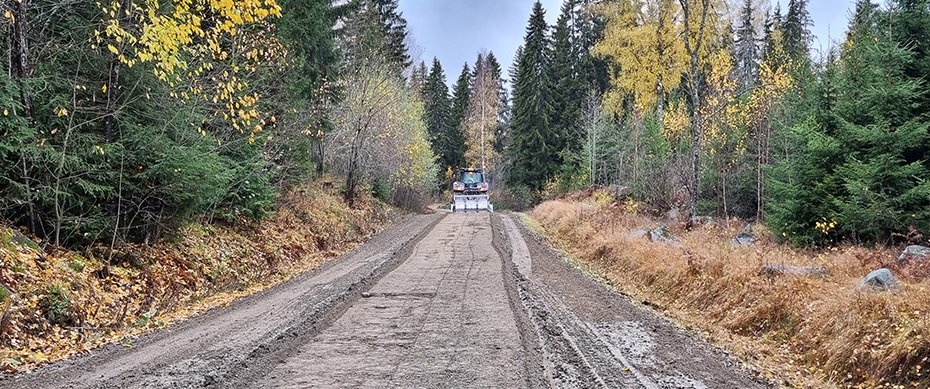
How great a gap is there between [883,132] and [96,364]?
1255 cm

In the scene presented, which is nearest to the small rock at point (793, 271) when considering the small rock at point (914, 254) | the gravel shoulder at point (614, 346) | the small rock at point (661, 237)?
the small rock at point (914, 254)

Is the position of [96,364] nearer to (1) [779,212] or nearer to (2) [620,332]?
(2) [620,332]

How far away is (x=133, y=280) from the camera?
7730mm

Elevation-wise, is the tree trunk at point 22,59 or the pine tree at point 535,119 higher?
the pine tree at point 535,119

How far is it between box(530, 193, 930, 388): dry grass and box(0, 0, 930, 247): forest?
2.05m

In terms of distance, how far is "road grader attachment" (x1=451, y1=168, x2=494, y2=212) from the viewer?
31.3 meters

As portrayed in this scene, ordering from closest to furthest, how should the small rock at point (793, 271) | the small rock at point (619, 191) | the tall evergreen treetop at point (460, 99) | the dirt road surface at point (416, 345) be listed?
the dirt road surface at point (416, 345) < the small rock at point (793, 271) < the small rock at point (619, 191) < the tall evergreen treetop at point (460, 99)

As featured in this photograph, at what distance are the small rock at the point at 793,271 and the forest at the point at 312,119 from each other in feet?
9.85

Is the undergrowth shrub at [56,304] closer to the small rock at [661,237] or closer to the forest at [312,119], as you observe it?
the forest at [312,119]

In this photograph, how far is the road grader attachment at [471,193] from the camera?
31.3 metres

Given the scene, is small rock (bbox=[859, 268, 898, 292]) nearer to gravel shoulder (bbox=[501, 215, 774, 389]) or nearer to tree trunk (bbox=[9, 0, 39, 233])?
gravel shoulder (bbox=[501, 215, 774, 389])

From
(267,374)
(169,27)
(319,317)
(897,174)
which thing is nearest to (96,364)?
(267,374)

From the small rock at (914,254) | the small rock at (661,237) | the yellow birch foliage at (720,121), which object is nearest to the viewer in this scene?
the small rock at (914,254)

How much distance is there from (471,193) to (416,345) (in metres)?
27.4
